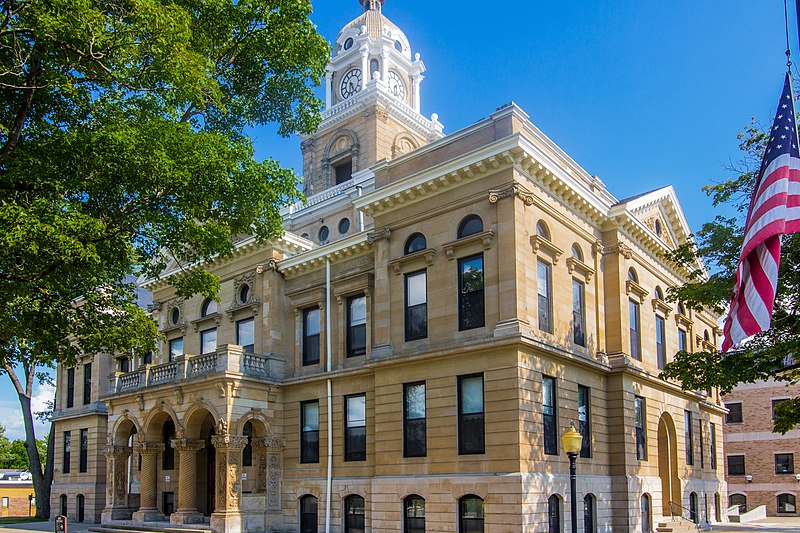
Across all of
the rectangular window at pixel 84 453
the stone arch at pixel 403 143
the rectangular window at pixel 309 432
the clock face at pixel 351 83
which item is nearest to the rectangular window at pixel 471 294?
the rectangular window at pixel 309 432

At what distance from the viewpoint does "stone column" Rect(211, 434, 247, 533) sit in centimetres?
2891

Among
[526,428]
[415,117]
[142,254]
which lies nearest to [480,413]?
[526,428]

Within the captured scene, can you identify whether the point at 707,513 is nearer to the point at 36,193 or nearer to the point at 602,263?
the point at 602,263

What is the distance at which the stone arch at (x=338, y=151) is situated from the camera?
45.8 m

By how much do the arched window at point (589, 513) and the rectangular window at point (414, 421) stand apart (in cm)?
566

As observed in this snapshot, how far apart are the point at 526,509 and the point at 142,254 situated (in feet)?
41.8

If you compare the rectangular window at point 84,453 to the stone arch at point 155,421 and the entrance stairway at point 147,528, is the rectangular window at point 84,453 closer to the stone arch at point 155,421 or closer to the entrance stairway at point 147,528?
the entrance stairway at point 147,528

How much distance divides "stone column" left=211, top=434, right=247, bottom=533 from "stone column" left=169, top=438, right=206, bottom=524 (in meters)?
2.51

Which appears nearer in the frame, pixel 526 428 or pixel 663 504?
pixel 526 428

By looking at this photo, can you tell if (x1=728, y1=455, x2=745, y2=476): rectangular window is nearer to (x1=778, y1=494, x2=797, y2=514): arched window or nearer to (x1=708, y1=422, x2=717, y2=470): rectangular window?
(x1=778, y1=494, x2=797, y2=514): arched window

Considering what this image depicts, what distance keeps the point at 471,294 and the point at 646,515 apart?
1123 centimetres

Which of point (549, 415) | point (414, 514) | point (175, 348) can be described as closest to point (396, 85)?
point (175, 348)

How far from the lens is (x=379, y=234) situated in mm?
28031

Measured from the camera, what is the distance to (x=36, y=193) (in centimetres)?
1758
